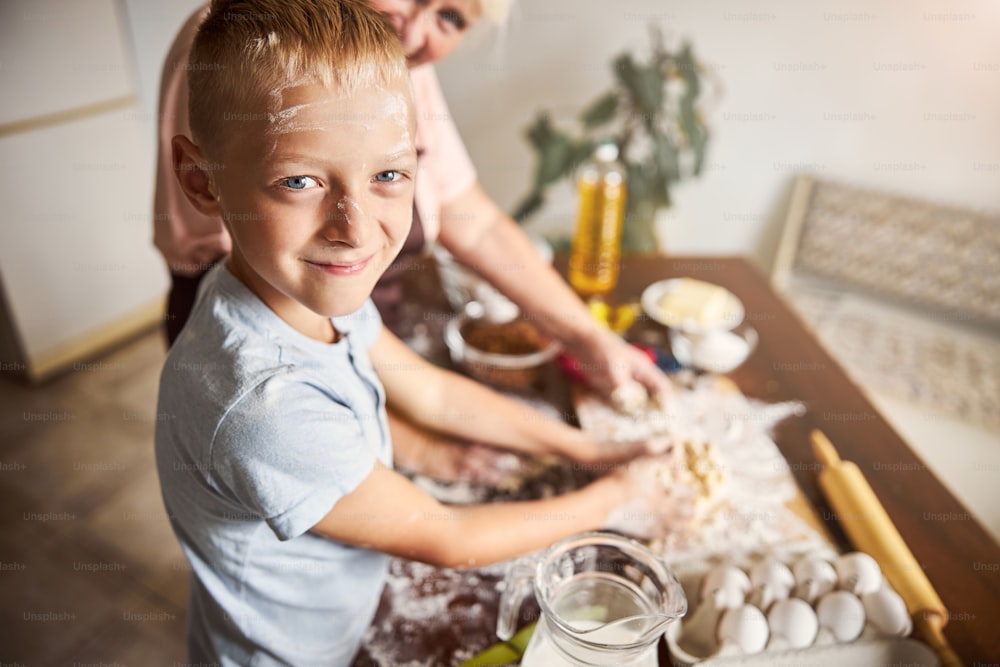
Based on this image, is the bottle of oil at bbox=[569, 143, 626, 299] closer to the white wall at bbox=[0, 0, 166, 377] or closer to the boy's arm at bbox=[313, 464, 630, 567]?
the boy's arm at bbox=[313, 464, 630, 567]

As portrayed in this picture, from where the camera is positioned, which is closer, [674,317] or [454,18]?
[454,18]

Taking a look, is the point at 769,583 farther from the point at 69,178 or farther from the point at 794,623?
the point at 69,178

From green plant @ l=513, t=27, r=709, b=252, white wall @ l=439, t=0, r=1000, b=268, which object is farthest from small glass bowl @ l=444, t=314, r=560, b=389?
green plant @ l=513, t=27, r=709, b=252

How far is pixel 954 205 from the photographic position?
6.66 ft

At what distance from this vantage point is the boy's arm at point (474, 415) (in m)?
0.95

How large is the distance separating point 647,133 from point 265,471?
1.84m

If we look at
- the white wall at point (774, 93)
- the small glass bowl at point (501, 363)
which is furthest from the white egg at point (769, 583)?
the white wall at point (774, 93)

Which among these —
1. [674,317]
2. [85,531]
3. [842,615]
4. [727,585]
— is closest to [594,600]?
[727,585]

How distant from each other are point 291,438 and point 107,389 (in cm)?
216

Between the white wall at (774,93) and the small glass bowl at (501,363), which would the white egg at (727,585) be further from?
the white wall at (774,93)

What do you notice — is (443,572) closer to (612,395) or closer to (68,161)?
(612,395)

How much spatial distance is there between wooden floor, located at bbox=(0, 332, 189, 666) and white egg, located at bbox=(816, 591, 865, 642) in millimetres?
1216

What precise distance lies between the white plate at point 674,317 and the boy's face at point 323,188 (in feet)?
2.54

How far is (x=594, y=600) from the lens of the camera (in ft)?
2.22
